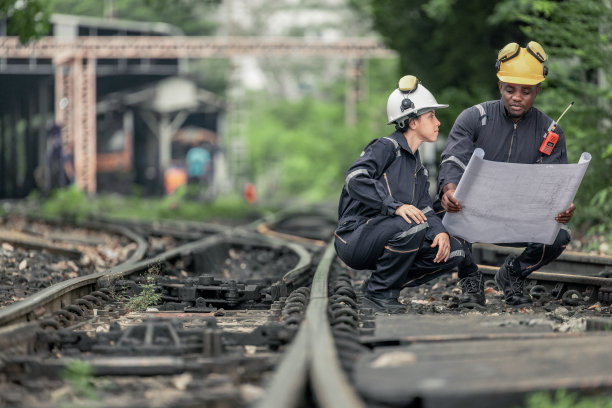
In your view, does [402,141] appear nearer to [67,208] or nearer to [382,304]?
[382,304]

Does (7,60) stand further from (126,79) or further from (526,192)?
(526,192)

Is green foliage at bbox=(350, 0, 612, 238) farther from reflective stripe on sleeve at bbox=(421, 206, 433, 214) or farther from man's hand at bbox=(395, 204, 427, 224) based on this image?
man's hand at bbox=(395, 204, 427, 224)

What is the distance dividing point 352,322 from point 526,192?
1.61 meters

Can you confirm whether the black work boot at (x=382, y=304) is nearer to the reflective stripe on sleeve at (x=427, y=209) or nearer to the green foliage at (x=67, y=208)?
the reflective stripe on sleeve at (x=427, y=209)

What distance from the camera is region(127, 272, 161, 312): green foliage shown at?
18.7ft

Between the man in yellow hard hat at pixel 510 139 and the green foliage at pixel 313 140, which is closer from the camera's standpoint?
the man in yellow hard hat at pixel 510 139

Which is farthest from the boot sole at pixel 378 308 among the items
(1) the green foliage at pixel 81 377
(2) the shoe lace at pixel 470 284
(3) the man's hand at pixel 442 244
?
(1) the green foliage at pixel 81 377

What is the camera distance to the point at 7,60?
96.6 feet

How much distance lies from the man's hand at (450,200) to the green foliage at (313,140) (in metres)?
33.7

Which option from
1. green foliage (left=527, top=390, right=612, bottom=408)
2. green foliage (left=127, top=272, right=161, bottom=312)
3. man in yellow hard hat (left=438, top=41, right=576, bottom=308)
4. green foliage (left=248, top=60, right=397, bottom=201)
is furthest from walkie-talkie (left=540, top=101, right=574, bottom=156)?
green foliage (left=248, top=60, right=397, bottom=201)

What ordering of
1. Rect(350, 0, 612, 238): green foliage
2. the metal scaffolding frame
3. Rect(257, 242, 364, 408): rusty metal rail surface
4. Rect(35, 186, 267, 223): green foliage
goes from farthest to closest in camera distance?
1. the metal scaffolding frame
2. Rect(35, 186, 267, 223): green foliage
3. Rect(350, 0, 612, 238): green foliage
4. Rect(257, 242, 364, 408): rusty metal rail surface

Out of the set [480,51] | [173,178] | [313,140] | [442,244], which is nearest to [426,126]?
[442,244]

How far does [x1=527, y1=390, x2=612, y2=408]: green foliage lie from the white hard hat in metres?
2.80

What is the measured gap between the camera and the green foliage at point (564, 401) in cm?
286
